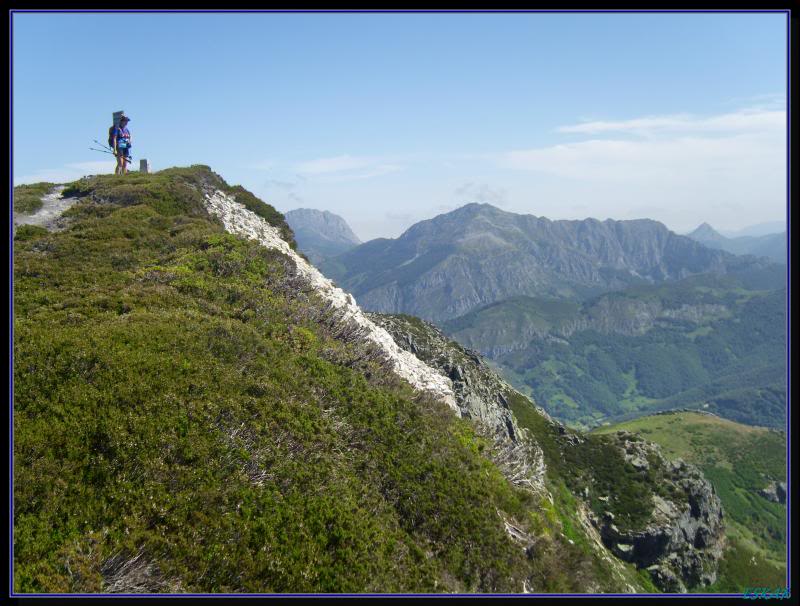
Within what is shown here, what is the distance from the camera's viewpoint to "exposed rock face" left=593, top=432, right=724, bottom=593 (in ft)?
148

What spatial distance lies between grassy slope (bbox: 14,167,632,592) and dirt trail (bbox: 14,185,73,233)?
33.7ft

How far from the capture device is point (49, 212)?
30.9 m

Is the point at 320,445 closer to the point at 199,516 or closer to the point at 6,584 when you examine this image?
the point at 199,516

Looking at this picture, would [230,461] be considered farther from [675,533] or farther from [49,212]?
[675,533]

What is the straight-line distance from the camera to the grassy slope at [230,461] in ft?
29.4

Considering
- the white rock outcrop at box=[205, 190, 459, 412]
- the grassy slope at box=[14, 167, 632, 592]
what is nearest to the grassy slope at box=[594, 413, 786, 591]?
the white rock outcrop at box=[205, 190, 459, 412]

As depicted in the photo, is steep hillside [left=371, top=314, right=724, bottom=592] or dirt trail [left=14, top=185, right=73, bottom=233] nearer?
dirt trail [left=14, top=185, right=73, bottom=233]

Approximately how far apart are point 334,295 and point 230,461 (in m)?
18.2

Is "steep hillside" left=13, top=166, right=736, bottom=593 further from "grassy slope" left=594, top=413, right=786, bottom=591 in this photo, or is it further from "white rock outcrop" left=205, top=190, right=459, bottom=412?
"grassy slope" left=594, top=413, right=786, bottom=591

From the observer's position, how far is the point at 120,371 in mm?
12289

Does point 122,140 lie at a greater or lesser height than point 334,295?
greater

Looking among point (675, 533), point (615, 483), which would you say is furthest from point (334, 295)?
point (675, 533)

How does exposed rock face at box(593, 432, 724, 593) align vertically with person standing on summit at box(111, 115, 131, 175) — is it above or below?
below

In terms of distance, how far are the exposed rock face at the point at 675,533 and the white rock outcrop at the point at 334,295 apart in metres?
27.2
